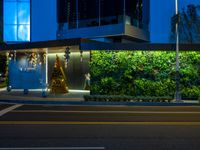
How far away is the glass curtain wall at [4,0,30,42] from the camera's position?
54.5m

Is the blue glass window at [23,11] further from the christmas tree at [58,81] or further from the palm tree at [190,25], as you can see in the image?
the christmas tree at [58,81]

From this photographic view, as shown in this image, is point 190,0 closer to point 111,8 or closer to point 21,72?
point 111,8

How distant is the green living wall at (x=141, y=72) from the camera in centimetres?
2981

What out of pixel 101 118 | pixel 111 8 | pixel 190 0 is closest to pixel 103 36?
pixel 111 8

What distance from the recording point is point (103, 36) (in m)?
42.6

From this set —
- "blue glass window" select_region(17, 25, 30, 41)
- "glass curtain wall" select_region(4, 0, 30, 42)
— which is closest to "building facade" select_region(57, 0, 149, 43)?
"blue glass window" select_region(17, 25, 30, 41)

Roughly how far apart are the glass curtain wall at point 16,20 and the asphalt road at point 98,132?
37.2m

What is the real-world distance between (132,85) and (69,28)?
1602 cm

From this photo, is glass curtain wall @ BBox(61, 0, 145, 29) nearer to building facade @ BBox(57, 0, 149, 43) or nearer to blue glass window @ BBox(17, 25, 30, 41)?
building facade @ BBox(57, 0, 149, 43)

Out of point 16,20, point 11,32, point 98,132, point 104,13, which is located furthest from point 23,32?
point 98,132

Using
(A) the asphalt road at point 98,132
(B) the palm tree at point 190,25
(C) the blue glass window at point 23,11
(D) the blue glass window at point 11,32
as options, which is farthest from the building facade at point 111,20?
(A) the asphalt road at point 98,132

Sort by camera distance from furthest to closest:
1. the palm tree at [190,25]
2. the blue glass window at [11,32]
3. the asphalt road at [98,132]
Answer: the blue glass window at [11,32] < the palm tree at [190,25] < the asphalt road at [98,132]

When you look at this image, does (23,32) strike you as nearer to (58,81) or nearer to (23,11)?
(23,11)

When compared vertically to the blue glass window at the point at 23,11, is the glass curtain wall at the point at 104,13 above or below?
below
